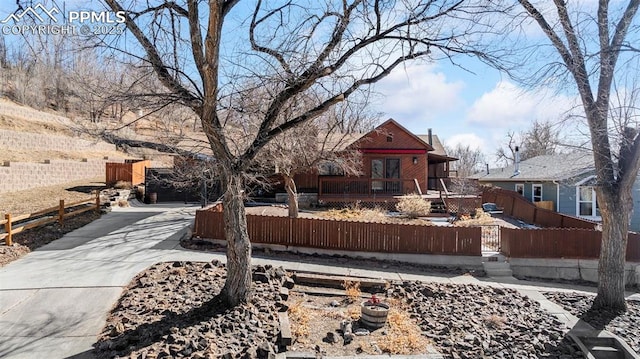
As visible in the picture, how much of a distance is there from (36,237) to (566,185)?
76.0ft

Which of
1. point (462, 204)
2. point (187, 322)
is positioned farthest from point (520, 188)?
point (187, 322)

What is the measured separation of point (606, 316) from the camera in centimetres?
788

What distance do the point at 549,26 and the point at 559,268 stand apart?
26.3ft

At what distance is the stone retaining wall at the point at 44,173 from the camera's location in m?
18.6

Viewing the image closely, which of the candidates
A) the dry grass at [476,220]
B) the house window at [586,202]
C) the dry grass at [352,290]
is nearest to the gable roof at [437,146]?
the house window at [586,202]

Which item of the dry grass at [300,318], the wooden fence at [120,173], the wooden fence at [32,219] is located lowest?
the dry grass at [300,318]

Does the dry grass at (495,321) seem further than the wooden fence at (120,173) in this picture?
No

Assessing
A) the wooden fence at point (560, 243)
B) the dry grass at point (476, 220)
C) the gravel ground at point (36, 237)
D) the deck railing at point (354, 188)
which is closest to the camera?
the gravel ground at point (36, 237)

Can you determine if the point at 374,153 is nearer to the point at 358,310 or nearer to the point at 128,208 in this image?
the point at 128,208

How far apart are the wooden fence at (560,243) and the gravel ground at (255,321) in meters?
4.00

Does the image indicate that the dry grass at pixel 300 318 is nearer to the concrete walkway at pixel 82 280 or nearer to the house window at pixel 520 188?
the concrete walkway at pixel 82 280

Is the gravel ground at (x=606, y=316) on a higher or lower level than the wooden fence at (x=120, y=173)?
lower

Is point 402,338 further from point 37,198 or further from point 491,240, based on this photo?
point 37,198

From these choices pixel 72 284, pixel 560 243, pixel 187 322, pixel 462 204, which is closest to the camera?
pixel 187 322
